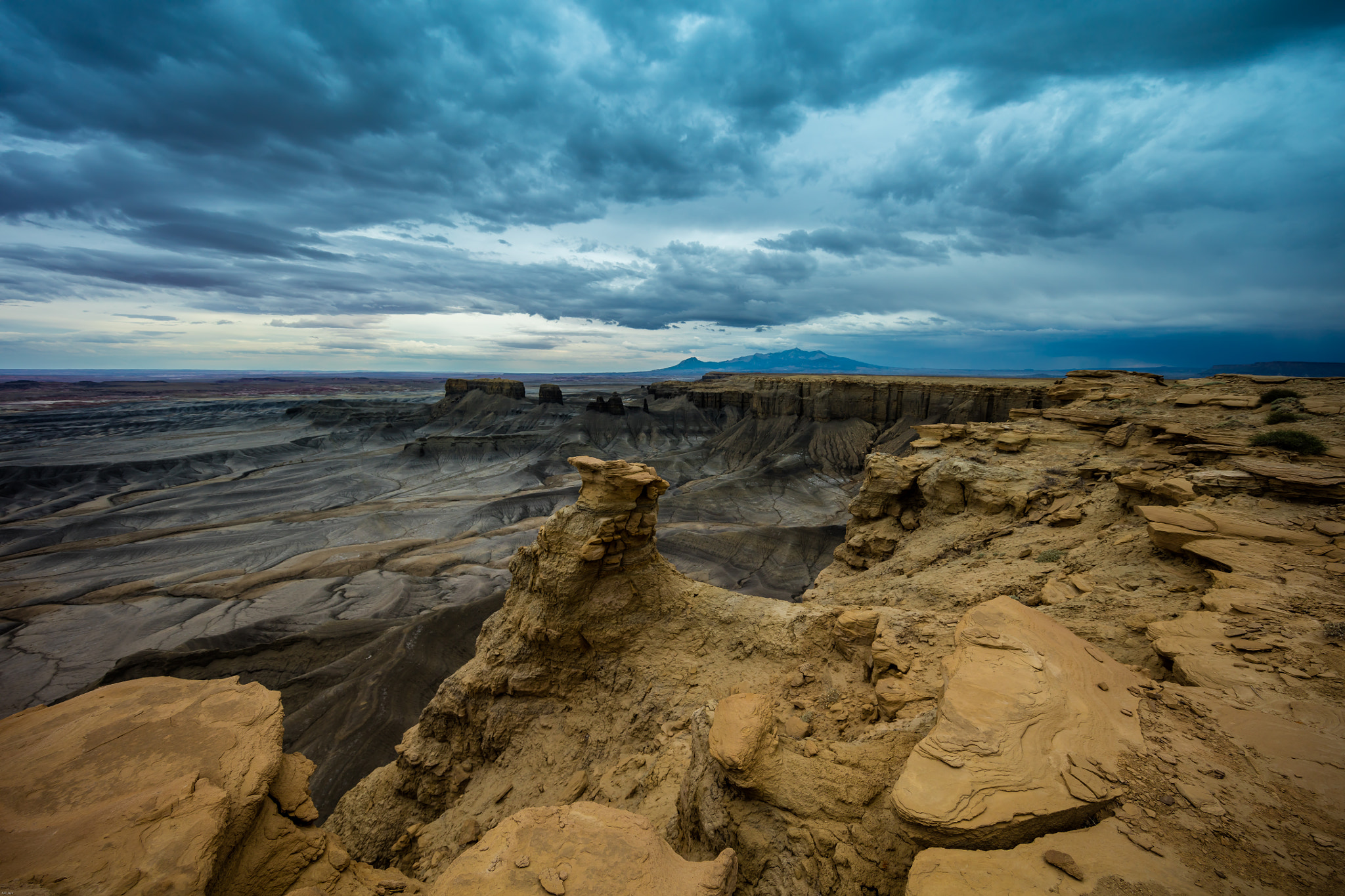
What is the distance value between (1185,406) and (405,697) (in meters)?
26.6

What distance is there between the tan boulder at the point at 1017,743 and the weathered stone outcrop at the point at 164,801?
5.68 metres

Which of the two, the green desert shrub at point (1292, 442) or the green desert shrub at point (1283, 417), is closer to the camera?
the green desert shrub at point (1292, 442)

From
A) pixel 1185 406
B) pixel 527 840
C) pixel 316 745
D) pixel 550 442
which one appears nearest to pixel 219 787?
pixel 527 840

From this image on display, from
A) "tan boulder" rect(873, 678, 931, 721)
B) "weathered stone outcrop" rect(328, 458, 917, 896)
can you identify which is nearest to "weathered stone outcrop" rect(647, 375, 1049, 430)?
"weathered stone outcrop" rect(328, 458, 917, 896)

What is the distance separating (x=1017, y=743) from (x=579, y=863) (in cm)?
370

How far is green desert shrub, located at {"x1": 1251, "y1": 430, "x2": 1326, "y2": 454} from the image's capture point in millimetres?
8922

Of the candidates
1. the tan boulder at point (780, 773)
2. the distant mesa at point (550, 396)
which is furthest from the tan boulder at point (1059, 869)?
the distant mesa at point (550, 396)

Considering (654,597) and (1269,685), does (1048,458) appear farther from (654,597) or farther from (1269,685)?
(654,597)

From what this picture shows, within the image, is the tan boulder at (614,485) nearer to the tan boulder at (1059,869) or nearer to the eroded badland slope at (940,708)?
the eroded badland slope at (940,708)

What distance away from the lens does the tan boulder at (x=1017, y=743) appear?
3.21 m

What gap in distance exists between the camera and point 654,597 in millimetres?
9234

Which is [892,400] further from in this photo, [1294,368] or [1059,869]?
[1294,368]

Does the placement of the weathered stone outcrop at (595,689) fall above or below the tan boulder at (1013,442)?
below

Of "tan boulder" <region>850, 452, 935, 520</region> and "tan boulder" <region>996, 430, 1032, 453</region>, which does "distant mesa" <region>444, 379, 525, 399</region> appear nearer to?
"tan boulder" <region>850, 452, 935, 520</region>
